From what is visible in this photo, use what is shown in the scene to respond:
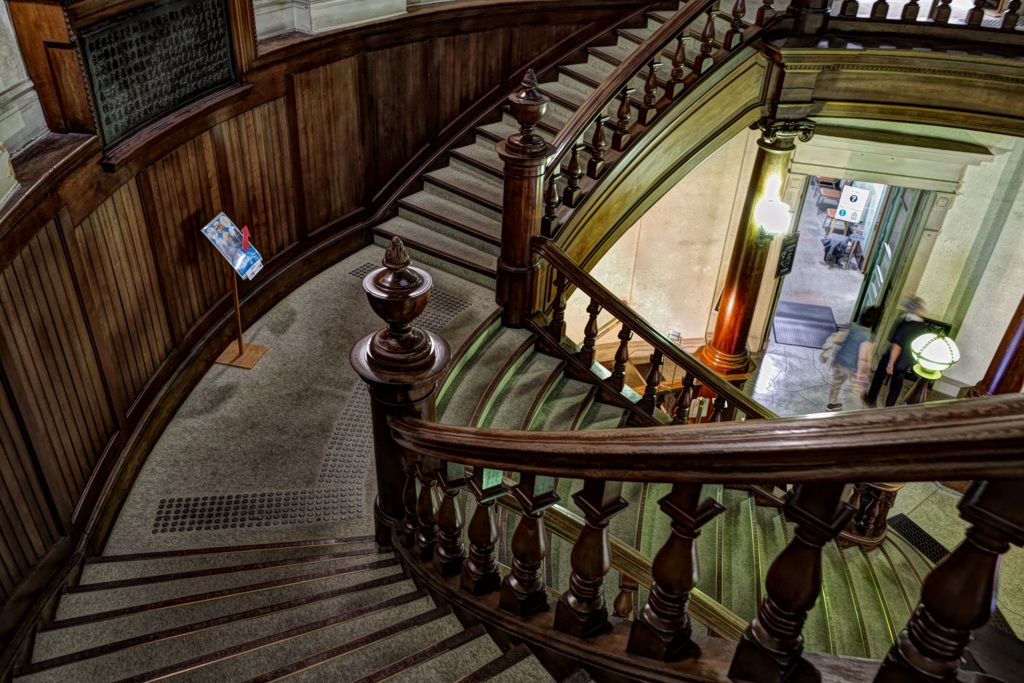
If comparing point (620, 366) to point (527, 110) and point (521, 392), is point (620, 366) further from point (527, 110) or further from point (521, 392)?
point (527, 110)

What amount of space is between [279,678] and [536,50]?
17.0 ft

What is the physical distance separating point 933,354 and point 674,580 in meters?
4.66

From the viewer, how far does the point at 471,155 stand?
→ 5789 millimetres

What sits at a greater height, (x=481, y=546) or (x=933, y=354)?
(x=481, y=546)

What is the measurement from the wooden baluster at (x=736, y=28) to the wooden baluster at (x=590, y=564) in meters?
4.64

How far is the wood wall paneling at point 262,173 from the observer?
4168 mm

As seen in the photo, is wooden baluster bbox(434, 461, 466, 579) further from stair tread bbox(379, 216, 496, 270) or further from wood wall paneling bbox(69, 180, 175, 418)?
stair tread bbox(379, 216, 496, 270)

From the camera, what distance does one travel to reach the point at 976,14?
571 centimetres

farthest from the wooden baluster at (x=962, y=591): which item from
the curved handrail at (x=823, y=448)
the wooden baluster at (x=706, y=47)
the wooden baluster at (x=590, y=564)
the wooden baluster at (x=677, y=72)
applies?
the wooden baluster at (x=706, y=47)

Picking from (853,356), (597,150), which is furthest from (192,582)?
(853,356)

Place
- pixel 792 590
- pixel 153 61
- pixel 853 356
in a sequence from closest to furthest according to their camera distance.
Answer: pixel 792 590
pixel 153 61
pixel 853 356

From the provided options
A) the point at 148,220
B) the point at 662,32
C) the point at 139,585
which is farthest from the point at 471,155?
the point at 139,585

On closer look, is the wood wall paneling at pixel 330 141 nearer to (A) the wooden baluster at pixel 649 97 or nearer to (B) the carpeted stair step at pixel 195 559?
(A) the wooden baluster at pixel 649 97

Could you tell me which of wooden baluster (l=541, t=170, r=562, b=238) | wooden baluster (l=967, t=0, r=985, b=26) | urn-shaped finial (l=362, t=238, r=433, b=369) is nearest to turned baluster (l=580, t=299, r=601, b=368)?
wooden baluster (l=541, t=170, r=562, b=238)
